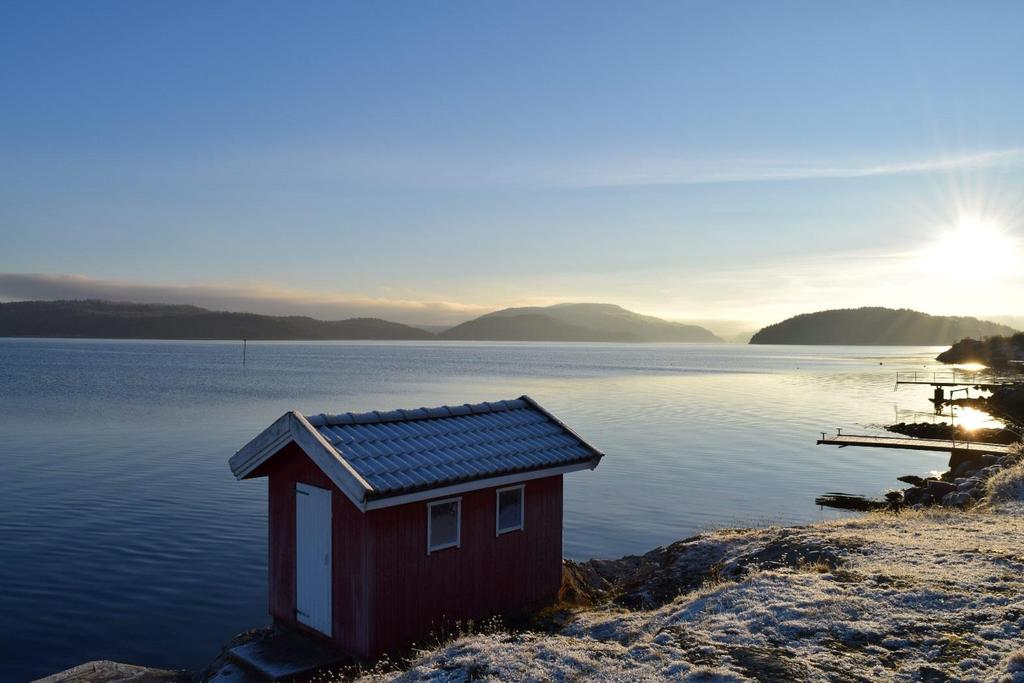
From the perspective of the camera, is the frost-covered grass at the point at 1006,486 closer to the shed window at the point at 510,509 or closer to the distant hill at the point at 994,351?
the shed window at the point at 510,509

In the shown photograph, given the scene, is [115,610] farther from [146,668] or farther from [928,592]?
[928,592]

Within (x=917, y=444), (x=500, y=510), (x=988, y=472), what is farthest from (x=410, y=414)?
(x=917, y=444)

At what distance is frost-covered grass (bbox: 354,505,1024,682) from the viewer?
10219 mm

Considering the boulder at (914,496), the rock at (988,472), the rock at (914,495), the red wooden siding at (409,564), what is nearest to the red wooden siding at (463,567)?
the red wooden siding at (409,564)

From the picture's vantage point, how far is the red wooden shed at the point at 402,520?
1307cm

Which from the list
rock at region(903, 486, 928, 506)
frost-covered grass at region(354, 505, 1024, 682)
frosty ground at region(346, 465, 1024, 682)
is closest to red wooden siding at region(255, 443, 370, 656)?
frosty ground at region(346, 465, 1024, 682)

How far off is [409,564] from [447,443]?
2600 mm

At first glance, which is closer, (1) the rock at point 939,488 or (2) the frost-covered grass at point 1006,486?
(2) the frost-covered grass at point 1006,486

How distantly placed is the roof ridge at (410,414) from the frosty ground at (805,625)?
15.1 feet

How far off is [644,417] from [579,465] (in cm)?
4863

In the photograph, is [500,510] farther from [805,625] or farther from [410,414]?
[805,625]

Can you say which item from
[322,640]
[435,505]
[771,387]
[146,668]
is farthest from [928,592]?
[771,387]

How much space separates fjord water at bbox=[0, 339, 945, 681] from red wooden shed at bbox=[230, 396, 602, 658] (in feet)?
17.3

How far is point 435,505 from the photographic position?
14031mm
